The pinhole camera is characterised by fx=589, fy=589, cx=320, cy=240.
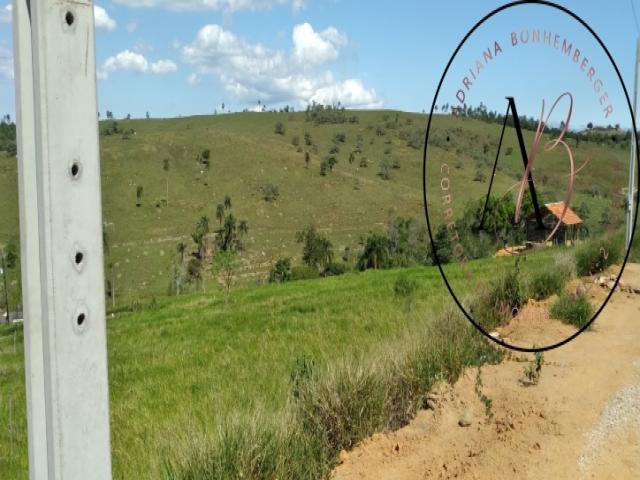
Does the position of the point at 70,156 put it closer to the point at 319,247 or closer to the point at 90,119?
the point at 90,119

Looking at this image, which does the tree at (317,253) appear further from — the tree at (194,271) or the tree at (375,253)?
the tree at (194,271)

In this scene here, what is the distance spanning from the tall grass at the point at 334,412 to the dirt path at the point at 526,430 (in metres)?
0.13

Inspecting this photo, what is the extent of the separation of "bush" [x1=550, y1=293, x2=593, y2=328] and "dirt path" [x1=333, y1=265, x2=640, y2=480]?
0.51m

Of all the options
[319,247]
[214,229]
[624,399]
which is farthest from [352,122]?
[624,399]

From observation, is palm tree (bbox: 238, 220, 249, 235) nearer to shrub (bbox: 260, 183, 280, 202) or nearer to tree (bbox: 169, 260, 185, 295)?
tree (bbox: 169, 260, 185, 295)

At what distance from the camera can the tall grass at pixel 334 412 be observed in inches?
121

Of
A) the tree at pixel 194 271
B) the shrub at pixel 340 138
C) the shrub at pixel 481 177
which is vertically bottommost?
the tree at pixel 194 271

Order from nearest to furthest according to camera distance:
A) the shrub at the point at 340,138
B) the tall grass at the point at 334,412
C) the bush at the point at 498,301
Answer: the tall grass at the point at 334,412
the bush at the point at 498,301
the shrub at the point at 340,138

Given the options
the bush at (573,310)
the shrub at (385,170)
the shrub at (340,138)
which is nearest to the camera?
the bush at (573,310)

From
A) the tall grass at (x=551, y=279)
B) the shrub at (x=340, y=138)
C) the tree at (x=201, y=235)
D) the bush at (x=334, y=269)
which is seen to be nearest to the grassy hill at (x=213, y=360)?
the tall grass at (x=551, y=279)

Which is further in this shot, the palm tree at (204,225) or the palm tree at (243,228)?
the palm tree at (243,228)

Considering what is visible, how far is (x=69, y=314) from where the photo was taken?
1289 millimetres

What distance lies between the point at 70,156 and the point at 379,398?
3.17 metres

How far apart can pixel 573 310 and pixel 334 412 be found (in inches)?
115
